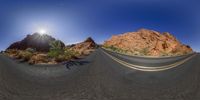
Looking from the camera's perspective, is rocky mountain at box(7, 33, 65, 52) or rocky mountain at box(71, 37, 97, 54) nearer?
rocky mountain at box(71, 37, 97, 54)

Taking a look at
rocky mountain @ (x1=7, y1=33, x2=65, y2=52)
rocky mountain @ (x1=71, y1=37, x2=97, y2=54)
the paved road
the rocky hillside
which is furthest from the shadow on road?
rocky mountain @ (x1=7, y1=33, x2=65, y2=52)

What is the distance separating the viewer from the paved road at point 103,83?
8.14m

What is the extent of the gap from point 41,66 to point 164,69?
6.34 meters

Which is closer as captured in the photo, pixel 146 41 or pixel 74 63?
pixel 74 63

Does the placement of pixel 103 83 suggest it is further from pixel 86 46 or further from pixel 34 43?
pixel 34 43

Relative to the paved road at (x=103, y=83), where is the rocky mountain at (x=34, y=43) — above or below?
above

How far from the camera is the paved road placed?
814 centimetres

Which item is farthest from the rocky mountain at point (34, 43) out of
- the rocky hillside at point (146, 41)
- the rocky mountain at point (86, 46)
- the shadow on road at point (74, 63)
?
the shadow on road at point (74, 63)

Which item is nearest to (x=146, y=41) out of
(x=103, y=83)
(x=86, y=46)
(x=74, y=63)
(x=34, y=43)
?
(x=86, y=46)

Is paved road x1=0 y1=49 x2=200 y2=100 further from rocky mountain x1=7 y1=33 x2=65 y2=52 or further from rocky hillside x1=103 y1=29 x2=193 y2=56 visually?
rocky mountain x1=7 y1=33 x2=65 y2=52

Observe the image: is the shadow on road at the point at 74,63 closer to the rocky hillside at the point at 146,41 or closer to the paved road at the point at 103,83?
the paved road at the point at 103,83

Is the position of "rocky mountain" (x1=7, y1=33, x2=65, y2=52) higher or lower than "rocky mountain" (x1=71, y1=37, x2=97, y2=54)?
higher

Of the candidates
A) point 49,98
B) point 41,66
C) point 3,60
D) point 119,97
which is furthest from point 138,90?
point 3,60

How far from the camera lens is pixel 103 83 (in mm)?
9781
